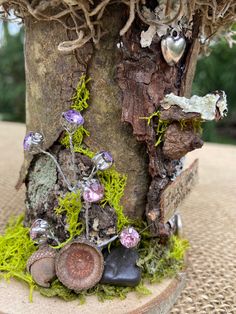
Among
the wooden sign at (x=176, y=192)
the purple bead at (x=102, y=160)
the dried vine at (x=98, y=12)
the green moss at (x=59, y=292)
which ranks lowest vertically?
the green moss at (x=59, y=292)

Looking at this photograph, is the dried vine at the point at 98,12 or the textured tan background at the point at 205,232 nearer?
the dried vine at the point at 98,12

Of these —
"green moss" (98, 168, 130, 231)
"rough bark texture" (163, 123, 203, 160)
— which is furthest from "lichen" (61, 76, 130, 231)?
"rough bark texture" (163, 123, 203, 160)

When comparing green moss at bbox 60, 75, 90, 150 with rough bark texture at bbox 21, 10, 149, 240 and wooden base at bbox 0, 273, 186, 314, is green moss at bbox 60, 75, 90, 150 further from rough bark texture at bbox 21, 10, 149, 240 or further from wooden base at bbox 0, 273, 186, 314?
wooden base at bbox 0, 273, 186, 314

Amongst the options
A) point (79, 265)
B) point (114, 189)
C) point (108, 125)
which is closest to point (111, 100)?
point (108, 125)

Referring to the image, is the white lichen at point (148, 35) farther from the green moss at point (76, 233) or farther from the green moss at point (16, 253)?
the green moss at point (16, 253)

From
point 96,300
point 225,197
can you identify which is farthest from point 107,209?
point 225,197

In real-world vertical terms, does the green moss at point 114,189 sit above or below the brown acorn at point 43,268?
above

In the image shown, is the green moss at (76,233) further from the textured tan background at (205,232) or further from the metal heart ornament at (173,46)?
the metal heart ornament at (173,46)

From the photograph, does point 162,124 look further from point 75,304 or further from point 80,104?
point 75,304

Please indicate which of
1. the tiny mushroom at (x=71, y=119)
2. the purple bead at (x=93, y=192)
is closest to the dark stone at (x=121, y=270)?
the purple bead at (x=93, y=192)
